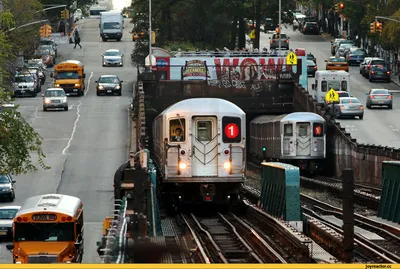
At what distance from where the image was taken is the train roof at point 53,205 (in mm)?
31703

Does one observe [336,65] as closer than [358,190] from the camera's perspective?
No

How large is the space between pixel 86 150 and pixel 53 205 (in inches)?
1265

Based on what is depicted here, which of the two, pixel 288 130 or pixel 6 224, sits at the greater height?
pixel 288 130

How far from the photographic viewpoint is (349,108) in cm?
7562

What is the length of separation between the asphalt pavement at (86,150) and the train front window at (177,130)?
14.4 feet

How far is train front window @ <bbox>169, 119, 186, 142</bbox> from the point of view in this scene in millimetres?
35938

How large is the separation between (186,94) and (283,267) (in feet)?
169

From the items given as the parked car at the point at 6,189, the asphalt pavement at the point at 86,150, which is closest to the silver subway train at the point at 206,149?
the asphalt pavement at the point at 86,150

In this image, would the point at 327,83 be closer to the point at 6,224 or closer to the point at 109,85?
the point at 109,85

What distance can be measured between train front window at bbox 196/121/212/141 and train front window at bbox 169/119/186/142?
1.39ft

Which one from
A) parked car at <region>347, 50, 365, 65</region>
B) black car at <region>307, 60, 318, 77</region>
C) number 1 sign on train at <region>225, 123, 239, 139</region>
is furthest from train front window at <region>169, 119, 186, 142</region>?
parked car at <region>347, 50, 365, 65</region>

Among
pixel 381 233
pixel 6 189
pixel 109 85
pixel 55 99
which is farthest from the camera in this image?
pixel 109 85

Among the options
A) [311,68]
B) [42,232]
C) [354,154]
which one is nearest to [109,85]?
[311,68]

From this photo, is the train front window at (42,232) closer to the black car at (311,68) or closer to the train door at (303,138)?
the train door at (303,138)
